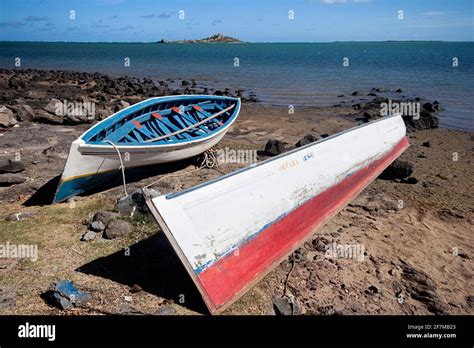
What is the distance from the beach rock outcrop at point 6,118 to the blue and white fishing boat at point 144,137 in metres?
5.80

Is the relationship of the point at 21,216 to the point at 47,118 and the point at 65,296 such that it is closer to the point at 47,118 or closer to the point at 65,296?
the point at 65,296

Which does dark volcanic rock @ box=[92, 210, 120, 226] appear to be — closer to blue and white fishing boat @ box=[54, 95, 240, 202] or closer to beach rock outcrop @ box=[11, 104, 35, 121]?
blue and white fishing boat @ box=[54, 95, 240, 202]

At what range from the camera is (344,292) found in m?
5.17

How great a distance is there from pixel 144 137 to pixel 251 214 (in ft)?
16.1

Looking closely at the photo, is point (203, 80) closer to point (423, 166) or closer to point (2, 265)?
point (423, 166)

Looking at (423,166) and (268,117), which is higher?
(268,117)

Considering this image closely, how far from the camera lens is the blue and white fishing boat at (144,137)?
7340 millimetres

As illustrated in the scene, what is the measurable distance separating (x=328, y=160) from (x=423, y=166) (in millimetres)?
4418

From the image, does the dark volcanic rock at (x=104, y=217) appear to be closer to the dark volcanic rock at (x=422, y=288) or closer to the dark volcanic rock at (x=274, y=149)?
the dark volcanic rock at (x=422, y=288)

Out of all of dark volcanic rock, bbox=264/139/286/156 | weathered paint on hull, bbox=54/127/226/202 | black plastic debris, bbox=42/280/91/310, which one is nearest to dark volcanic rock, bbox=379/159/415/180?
dark volcanic rock, bbox=264/139/286/156

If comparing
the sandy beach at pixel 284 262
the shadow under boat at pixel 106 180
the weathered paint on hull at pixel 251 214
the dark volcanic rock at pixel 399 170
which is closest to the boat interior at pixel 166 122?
the shadow under boat at pixel 106 180
